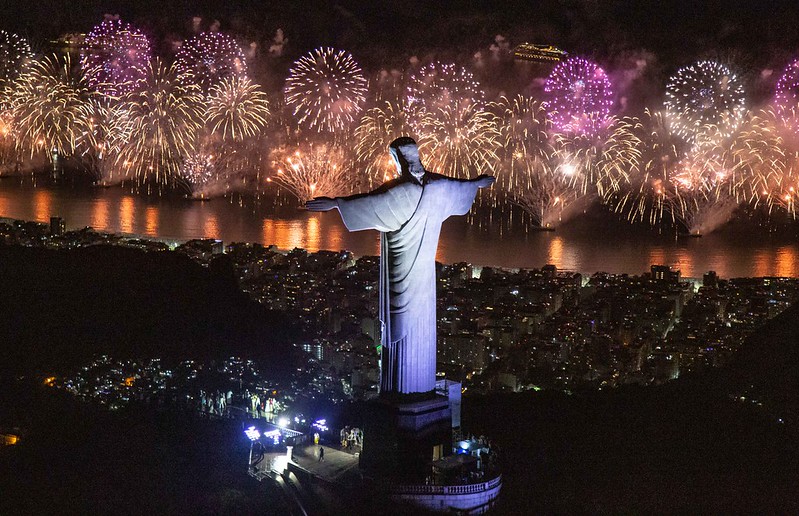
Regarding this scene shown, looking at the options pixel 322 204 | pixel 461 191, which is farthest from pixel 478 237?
pixel 322 204

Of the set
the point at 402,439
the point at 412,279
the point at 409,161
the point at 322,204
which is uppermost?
the point at 409,161

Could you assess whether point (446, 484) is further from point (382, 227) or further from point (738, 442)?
point (738, 442)

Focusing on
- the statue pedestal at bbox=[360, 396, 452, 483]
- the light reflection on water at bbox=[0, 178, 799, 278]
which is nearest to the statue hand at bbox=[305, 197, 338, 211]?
the statue pedestal at bbox=[360, 396, 452, 483]

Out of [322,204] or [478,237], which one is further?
[478,237]

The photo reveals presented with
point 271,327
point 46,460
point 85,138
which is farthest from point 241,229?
point 46,460

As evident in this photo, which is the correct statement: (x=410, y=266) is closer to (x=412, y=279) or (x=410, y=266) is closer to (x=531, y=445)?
(x=412, y=279)

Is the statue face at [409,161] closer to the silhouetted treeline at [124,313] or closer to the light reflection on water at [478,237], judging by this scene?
the silhouetted treeline at [124,313]

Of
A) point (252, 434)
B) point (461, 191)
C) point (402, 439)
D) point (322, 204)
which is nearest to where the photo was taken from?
point (322, 204)

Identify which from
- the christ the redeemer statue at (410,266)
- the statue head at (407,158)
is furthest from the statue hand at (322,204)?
the statue head at (407,158)
